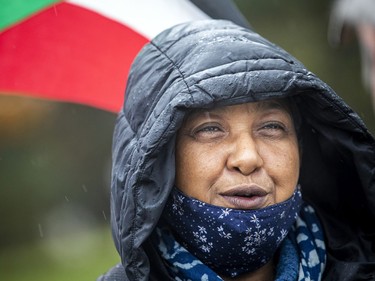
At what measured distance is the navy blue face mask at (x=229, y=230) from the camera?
316cm

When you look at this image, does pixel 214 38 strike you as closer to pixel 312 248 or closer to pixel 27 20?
pixel 312 248

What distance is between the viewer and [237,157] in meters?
3.14

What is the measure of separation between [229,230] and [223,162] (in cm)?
22

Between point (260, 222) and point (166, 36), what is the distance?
2.54 ft

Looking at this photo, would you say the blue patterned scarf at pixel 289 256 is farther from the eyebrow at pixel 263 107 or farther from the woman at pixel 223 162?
the eyebrow at pixel 263 107

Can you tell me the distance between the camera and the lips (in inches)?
124

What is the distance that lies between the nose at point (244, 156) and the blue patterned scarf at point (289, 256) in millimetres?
356

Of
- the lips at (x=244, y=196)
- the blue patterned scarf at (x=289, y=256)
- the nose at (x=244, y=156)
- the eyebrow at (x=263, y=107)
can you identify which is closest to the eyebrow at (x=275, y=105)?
the eyebrow at (x=263, y=107)

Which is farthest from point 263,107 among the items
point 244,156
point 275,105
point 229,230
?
point 229,230

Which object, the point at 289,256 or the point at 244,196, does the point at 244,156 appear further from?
the point at 289,256

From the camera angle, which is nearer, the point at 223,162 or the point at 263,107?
the point at 223,162

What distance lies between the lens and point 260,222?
3174 millimetres

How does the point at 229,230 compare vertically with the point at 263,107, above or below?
below

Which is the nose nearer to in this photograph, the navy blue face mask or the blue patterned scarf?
A: the navy blue face mask
